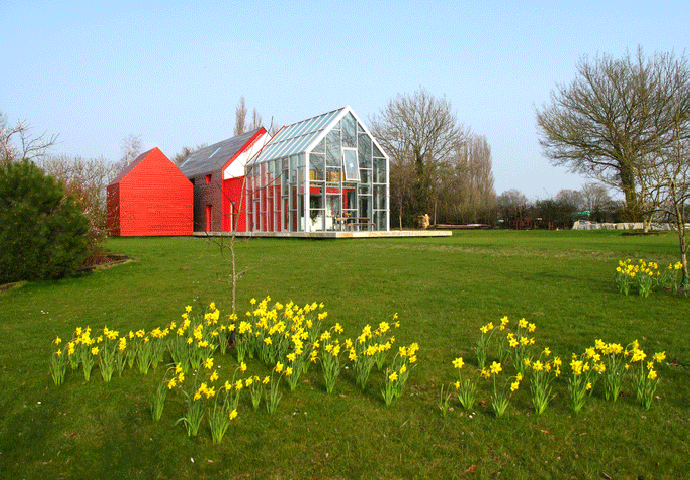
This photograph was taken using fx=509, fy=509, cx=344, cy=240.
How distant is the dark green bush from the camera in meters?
10.2

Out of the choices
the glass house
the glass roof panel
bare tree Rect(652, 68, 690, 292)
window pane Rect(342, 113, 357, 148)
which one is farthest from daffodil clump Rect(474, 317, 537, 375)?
window pane Rect(342, 113, 357, 148)

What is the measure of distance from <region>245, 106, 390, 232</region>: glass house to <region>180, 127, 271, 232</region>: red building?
2990 millimetres

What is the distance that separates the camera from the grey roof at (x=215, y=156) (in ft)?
107

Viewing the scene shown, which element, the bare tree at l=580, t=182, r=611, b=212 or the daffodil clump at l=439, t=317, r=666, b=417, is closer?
the daffodil clump at l=439, t=317, r=666, b=417

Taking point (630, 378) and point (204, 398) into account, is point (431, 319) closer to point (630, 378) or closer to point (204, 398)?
point (630, 378)

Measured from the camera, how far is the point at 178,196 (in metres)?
32.2

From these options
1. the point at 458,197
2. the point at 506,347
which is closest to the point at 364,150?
the point at 458,197

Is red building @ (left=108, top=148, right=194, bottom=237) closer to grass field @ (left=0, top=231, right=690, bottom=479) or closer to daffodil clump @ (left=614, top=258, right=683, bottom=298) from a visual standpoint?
grass field @ (left=0, top=231, right=690, bottom=479)

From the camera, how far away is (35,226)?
1038 cm

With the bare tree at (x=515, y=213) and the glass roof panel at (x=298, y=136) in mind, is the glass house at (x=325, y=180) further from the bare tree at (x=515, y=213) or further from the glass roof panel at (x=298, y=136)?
the bare tree at (x=515, y=213)

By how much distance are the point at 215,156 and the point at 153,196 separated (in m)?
5.72

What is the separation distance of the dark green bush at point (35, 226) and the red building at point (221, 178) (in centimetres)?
1696

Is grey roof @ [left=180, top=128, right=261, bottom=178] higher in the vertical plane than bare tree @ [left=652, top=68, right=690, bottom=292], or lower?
higher

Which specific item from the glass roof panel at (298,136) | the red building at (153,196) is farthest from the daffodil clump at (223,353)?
the red building at (153,196)
